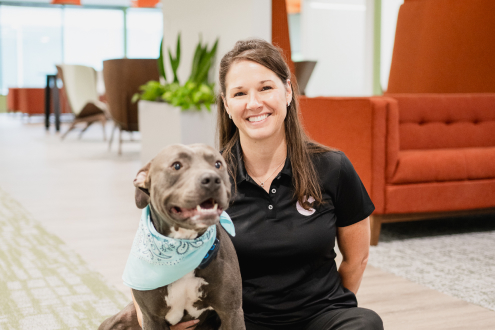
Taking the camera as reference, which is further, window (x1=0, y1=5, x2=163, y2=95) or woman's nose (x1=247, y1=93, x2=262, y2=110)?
window (x1=0, y1=5, x2=163, y2=95)

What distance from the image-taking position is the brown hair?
1.54 m

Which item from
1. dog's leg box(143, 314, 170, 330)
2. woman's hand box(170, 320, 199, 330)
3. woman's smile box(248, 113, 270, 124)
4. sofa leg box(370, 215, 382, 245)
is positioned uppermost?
woman's smile box(248, 113, 270, 124)

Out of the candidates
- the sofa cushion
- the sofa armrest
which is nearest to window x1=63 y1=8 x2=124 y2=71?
the sofa armrest

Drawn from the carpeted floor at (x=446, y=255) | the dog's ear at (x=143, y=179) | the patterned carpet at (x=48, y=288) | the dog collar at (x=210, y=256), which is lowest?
the patterned carpet at (x=48, y=288)

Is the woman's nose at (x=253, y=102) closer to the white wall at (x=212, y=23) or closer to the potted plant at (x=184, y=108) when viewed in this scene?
the white wall at (x=212, y=23)

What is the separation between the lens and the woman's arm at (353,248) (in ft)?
5.45

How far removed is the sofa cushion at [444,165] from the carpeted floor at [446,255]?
37 centimetres

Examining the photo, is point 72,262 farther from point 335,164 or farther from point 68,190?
point 68,190

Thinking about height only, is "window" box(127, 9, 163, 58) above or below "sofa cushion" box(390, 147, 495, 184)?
above

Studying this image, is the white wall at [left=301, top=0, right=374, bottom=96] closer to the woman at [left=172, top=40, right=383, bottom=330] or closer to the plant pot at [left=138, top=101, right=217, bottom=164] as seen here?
the plant pot at [left=138, top=101, right=217, bottom=164]

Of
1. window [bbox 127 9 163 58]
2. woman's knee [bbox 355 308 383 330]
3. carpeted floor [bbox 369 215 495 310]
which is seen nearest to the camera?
woman's knee [bbox 355 308 383 330]

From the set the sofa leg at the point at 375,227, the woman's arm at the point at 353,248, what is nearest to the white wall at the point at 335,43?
the sofa leg at the point at 375,227

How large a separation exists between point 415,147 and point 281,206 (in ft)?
6.76

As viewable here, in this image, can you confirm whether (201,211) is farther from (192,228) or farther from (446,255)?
(446,255)
